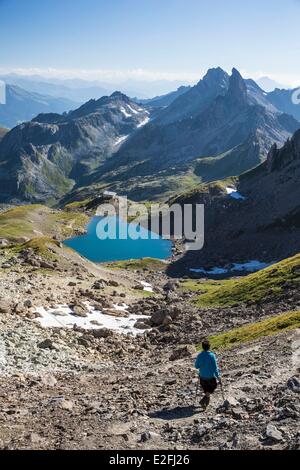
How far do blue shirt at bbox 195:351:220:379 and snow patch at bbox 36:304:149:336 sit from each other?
23059 mm

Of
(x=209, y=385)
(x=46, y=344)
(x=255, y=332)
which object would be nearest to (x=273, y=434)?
(x=209, y=385)

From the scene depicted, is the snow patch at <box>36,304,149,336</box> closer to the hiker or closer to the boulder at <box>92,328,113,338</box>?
the boulder at <box>92,328,113,338</box>

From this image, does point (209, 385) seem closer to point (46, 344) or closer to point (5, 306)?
point (46, 344)

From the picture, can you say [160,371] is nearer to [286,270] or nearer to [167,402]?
[167,402]

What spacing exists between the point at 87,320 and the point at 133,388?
74.4 feet

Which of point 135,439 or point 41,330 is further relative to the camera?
point 41,330

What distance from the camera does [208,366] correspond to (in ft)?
77.2

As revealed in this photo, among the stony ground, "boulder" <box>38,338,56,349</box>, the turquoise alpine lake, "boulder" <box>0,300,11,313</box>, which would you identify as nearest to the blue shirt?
the stony ground

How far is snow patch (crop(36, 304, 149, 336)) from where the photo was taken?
1817 inches

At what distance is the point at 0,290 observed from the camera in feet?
164

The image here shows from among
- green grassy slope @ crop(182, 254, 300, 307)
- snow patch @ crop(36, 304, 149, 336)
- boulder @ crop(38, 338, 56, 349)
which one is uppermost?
green grassy slope @ crop(182, 254, 300, 307)
